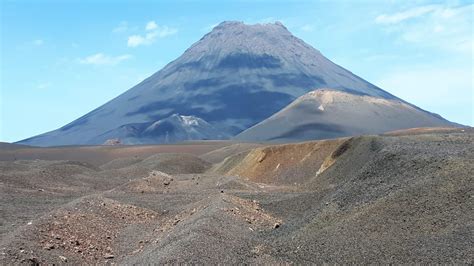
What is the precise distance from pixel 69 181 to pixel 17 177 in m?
5.25

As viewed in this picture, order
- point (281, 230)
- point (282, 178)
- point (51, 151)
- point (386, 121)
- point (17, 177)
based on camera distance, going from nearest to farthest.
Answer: point (281, 230)
point (17, 177)
point (282, 178)
point (51, 151)
point (386, 121)

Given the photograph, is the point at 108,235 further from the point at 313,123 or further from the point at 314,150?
the point at 313,123

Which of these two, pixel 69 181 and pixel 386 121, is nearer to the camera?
pixel 69 181

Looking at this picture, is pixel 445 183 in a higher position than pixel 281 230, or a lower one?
higher

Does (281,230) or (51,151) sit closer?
(281,230)

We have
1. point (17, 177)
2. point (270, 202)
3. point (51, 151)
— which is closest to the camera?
point (270, 202)

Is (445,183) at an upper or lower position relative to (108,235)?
upper

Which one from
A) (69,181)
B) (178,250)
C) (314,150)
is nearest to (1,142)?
Answer: (69,181)

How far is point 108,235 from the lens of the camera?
21.7 m

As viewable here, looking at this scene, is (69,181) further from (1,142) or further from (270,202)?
(1,142)

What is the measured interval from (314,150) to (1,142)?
108 metres

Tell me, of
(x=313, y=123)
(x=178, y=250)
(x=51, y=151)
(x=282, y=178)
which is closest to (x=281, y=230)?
(x=178, y=250)

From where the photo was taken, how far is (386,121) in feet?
634

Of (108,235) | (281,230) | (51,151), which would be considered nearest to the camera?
(281,230)
